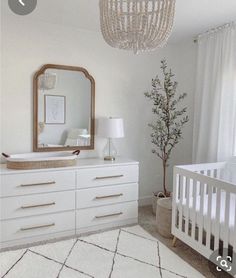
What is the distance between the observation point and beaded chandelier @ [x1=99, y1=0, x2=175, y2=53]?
1.42m

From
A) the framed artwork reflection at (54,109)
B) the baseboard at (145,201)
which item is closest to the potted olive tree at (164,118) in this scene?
the baseboard at (145,201)

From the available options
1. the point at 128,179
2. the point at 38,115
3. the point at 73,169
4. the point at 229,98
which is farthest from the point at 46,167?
the point at 229,98

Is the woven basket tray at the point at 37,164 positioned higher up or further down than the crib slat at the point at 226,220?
higher up

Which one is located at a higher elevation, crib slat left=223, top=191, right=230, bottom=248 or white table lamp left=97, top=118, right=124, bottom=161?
white table lamp left=97, top=118, right=124, bottom=161

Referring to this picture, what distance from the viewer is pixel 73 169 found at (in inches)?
105

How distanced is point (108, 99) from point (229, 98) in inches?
56.9

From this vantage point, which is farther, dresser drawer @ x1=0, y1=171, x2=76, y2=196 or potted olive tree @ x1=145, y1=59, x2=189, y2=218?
potted olive tree @ x1=145, y1=59, x2=189, y2=218

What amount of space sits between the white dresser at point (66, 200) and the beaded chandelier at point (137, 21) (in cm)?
154

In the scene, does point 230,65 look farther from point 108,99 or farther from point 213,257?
point 213,257

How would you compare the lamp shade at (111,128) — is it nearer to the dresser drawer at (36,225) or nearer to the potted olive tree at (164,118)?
the potted olive tree at (164,118)

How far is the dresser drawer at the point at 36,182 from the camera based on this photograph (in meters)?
2.40

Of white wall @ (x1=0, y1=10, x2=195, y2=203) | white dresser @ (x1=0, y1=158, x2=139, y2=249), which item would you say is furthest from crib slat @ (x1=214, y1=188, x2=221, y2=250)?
white wall @ (x1=0, y1=10, x2=195, y2=203)

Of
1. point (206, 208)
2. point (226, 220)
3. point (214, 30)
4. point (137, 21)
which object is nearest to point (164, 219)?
point (206, 208)

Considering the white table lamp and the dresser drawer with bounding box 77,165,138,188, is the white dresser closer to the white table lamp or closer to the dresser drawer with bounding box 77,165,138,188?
the dresser drawer with bounding box 77,165,138,188
